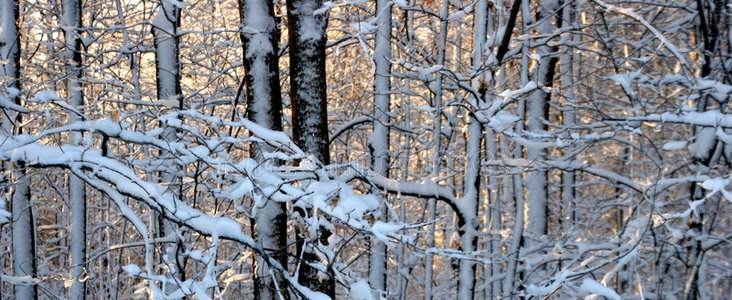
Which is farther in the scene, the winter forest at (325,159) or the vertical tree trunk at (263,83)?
the vertical tree trunk at (263,83)

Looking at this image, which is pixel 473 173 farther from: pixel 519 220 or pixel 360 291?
pixel 360 291

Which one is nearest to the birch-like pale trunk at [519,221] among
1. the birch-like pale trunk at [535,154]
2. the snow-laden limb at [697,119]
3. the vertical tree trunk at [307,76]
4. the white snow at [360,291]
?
the birch-like pale trunk at [535,154]

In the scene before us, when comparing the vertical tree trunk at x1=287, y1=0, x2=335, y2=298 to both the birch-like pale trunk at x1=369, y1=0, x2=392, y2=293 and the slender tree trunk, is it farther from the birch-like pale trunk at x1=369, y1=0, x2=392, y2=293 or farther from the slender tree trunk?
the slender tree trunk

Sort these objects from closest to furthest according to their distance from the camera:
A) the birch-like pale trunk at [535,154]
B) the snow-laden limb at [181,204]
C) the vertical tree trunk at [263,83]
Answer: the snow-laden limb at [181,204]
the vertical tree trunk at [263,83]
the birch-like pale trunk at [535,154]

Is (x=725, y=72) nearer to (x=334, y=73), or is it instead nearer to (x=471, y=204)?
(x=471, y=204)

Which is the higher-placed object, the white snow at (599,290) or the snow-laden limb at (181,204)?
the snow-laden limb at (181,204)

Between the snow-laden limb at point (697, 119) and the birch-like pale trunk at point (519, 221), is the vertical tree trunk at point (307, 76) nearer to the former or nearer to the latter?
the birch-like pale trunk at point (519, 221)

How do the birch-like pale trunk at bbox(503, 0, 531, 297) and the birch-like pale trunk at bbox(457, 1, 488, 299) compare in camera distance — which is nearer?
the birch-like pale trunk at bbox(457, 1, 488, 299)

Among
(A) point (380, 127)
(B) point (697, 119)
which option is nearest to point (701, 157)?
(B) point (697, 119)

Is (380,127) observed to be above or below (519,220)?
above

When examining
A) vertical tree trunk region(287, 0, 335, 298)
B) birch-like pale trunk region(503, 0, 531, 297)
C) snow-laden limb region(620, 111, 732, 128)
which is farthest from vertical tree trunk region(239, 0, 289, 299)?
snow-laden limb region(620, 111, 732, 128)

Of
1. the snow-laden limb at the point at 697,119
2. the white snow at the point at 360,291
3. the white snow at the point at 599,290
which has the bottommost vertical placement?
the white snow at the point at 599,290

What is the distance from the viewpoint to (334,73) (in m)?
12.9

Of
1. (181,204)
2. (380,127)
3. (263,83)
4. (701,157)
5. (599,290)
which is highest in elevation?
(263,83)
